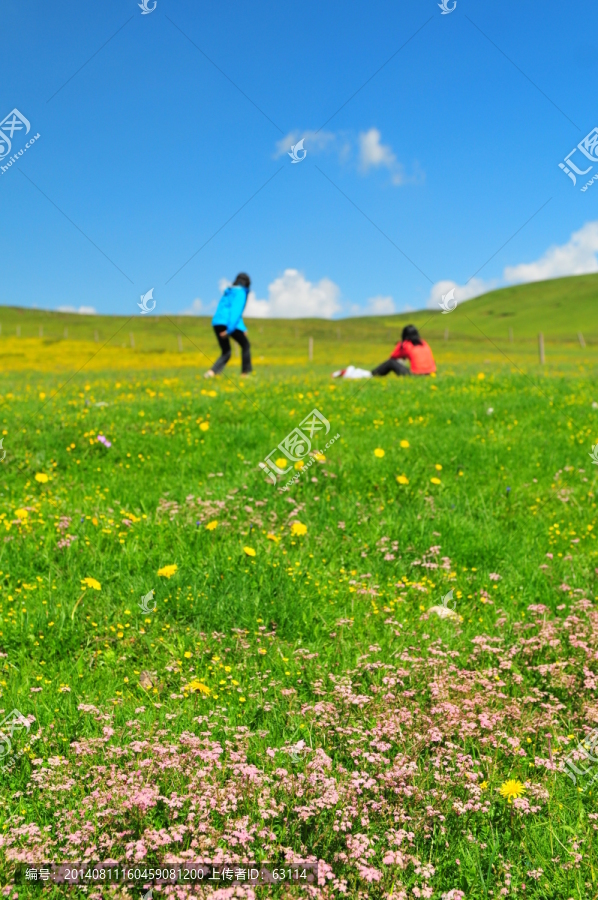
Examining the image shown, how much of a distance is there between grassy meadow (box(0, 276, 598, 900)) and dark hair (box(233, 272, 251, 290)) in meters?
8.84

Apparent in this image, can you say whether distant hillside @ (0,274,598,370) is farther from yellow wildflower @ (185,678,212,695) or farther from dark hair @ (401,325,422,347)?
yellow wildflower @ (185,678,212,695)

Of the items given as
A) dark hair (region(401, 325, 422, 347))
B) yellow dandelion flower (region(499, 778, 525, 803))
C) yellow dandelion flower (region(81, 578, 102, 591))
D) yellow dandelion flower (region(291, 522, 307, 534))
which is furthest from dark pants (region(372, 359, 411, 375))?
yellow dandelion flower (region(499, 778, 525, 803))

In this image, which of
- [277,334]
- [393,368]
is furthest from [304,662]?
[277,334]

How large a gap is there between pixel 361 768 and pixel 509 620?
212 centimetres

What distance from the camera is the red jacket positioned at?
19.3 m

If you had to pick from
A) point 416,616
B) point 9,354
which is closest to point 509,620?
point 416,616

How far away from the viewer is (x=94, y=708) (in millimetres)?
3410

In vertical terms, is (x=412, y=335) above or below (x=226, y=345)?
above

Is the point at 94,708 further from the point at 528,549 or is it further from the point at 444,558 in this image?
the point at 528,549

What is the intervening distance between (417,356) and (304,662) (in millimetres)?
16129

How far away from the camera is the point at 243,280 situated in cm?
1720

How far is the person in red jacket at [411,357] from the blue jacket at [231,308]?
488cm

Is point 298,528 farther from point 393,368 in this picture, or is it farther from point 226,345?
point 393,368

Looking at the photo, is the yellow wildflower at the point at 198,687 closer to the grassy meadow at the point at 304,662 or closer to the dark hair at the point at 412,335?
the grassy meadow at the point at 304,662
